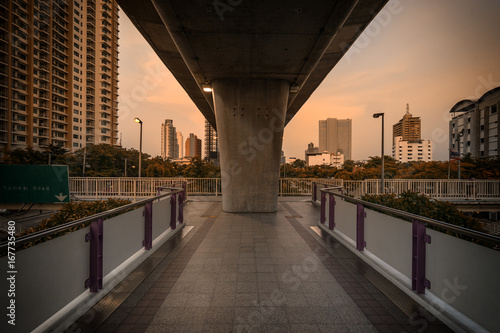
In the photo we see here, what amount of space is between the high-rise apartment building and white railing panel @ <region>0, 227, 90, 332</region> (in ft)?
240

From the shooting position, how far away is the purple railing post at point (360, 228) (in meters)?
4.93

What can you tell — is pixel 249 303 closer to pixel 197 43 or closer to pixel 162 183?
pixel 197 43

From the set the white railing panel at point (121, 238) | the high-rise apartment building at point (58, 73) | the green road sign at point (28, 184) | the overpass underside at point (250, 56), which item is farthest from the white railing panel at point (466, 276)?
the high-rise apartment building at point (58, 73)

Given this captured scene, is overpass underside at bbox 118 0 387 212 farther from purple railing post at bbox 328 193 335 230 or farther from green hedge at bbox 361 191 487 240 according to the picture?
green hedge at bbox 361 191 487 240

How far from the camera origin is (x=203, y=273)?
415 cm

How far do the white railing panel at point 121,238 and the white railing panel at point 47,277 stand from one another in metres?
0.44

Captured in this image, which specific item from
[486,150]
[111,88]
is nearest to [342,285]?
[486,150]

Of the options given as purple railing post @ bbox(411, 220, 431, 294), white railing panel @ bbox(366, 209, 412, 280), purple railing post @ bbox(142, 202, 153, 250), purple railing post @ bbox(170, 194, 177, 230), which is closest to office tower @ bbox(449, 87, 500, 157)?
white railing panel @ bbox(366, 209, 412, 280)

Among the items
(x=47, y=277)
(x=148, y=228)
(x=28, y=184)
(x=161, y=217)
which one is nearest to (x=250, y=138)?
(x=161, y=217)

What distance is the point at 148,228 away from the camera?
505cm

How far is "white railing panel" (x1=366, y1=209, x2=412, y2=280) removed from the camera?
11.6 feet

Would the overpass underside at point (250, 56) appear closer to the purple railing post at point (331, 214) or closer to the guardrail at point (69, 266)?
the purple railing post at point (331, 214)

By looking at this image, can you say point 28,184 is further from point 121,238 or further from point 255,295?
point 255,295

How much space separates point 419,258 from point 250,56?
6.69m
